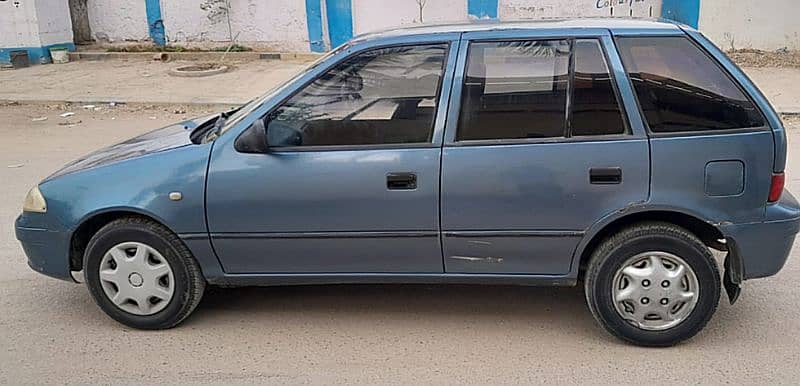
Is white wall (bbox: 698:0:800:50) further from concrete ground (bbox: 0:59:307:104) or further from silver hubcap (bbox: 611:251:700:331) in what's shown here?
silver hubcap (bbox: 611:251:700:331)

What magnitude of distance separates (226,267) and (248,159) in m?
0.62

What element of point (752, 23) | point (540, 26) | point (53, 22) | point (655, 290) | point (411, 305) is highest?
point (540, 26)

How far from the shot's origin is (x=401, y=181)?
144 inches

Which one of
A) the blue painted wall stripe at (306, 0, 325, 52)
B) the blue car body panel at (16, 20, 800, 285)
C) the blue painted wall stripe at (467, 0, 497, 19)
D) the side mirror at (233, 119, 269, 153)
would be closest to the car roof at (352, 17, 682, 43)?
the blue car body panel at (16, 20, 800, 285)

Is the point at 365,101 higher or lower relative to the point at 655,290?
higher

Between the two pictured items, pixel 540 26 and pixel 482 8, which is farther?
pixel 482 8

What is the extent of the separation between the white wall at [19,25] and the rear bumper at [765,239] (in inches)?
629

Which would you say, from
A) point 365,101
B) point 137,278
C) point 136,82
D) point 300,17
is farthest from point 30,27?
point 365,101

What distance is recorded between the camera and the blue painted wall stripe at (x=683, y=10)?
14977 millimetres

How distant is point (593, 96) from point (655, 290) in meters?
1.02

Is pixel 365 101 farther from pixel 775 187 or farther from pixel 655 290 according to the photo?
pixel 775 187

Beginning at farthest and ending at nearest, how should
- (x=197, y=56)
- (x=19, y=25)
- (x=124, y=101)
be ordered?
(x=197, y=56) → (x=19, y=25) → (x=124, y=101)

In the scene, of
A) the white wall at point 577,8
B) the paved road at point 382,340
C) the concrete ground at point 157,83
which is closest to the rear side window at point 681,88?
the paved road at point 382,340

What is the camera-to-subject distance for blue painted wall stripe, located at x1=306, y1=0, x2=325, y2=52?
1627 centimetres
